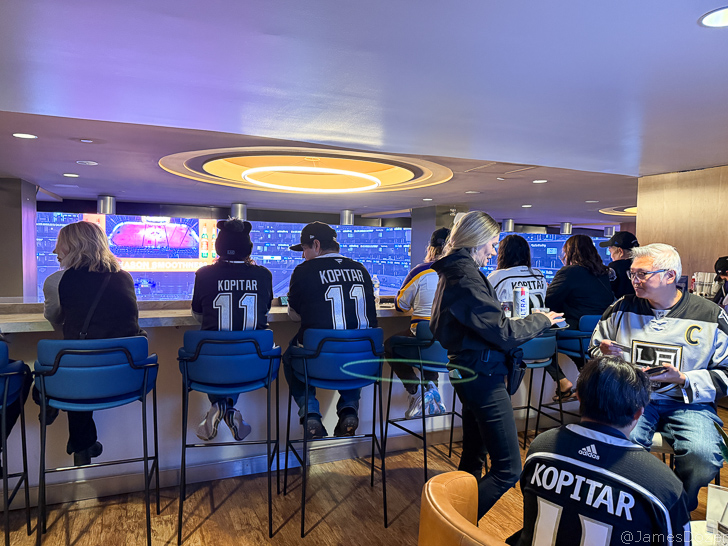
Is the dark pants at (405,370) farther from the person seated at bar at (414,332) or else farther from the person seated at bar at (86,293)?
the person seated at bar at (86,293)

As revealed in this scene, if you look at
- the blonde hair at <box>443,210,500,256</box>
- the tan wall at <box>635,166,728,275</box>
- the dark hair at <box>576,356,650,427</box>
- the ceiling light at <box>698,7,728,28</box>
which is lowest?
the dark hair at <box>576,356,650,427</box>

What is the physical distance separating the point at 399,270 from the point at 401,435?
722 cm

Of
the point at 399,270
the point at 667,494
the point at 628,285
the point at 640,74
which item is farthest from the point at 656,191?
the point at 399,270

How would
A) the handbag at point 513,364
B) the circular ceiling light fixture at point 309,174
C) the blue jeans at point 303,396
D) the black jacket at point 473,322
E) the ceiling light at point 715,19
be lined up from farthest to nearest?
1. the circular ceiling light fixture at point 309,174
2. the blue jeans at point 303,396
3. the handbag at point 513,364
4. the black jacket at point 473,322
5. the ceiling light at point 715,19

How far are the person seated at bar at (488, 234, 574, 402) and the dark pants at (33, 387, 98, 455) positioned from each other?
233cm

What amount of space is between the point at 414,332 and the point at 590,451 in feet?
5.82

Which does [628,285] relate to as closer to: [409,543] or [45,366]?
[409,543]

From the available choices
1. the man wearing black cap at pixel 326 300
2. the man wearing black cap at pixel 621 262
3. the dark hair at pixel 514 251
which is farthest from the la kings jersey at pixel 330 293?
the man wearing black cap at pixel 621 262

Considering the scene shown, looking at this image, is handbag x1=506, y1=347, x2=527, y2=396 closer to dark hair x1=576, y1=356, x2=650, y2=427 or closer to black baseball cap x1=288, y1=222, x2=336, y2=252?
dark hair x1=576, y1=356, x2=650, y2=427

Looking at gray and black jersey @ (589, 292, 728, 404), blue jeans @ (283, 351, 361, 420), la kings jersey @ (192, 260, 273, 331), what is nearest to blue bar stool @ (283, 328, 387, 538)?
blue jeans @ (283, 351, 361, 420)

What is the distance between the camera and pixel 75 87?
2.41 metres

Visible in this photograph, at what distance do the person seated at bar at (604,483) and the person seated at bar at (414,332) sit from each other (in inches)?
62.2

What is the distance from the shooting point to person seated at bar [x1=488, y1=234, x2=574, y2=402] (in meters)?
2.86

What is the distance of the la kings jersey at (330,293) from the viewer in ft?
7.82
